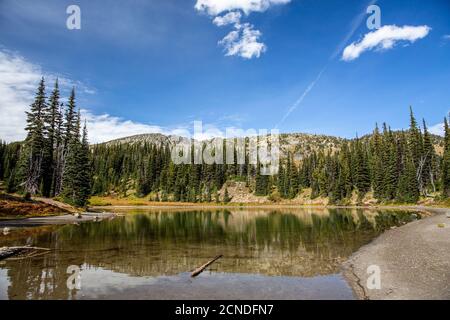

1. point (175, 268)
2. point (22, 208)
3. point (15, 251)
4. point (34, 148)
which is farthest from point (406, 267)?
point (34, 148)

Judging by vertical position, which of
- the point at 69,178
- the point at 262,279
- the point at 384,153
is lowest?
the point at 262,279

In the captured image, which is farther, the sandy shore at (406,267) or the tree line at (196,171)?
the tree line at (196,171)

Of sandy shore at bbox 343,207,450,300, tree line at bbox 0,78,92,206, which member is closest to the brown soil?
tree line at bbox 0,78,92,206

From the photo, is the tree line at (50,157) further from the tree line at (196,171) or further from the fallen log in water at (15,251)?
the fallen log in water at (15,251)

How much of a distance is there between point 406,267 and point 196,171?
125 m

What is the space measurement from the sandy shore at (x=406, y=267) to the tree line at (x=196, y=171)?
59486mm

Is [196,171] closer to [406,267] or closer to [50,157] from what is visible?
[50,157]

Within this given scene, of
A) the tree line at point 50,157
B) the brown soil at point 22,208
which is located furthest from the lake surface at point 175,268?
the tree line at point 50,157

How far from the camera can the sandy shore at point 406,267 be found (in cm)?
1392

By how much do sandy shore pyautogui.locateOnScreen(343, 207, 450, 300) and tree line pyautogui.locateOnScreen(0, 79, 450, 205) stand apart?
59486 millimetres
